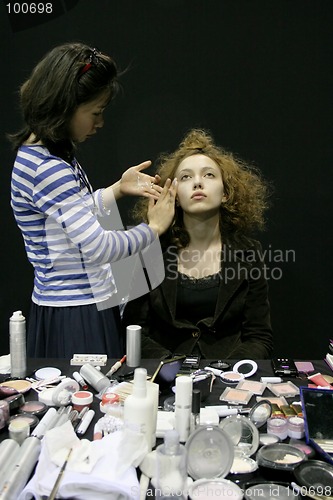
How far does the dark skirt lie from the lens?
182cm

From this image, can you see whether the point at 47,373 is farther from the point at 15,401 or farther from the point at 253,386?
the point at 253,386

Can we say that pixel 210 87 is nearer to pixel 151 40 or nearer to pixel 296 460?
pixel 151 40

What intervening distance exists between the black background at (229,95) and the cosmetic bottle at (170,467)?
187 centimetres

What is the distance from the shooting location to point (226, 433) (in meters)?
1.06

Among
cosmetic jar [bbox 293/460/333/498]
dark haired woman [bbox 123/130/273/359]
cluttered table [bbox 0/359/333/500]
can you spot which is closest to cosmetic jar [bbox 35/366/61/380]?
cluttered table [bbox 0/359/333/500]

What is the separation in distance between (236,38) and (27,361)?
70.9 inches

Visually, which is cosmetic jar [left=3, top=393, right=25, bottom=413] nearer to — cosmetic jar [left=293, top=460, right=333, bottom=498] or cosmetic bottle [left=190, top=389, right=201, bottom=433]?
cosmetic bottle [left=190, top=389, right=201, bottom=433]

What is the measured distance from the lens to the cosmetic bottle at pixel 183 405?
1.17 meters

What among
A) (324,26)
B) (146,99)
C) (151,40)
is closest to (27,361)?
(146,99)

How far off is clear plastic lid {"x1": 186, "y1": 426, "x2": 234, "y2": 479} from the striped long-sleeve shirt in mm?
784

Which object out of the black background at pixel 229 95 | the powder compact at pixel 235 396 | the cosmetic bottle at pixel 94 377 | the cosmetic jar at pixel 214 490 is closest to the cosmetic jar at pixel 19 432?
the cosmetic bottle at pixel 94 377

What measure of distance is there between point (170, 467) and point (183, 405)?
0.64 feet

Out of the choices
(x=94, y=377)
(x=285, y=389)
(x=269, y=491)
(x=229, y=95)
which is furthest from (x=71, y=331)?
(x=229, y=95)

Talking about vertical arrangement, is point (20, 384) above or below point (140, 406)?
below
